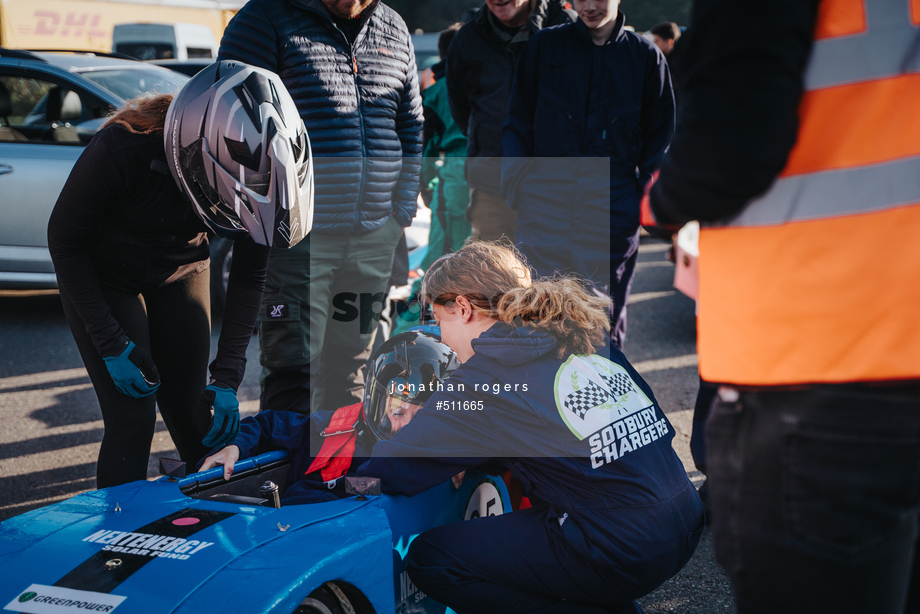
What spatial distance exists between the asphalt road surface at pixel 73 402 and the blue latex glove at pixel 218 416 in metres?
1.02

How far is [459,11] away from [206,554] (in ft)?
94.3

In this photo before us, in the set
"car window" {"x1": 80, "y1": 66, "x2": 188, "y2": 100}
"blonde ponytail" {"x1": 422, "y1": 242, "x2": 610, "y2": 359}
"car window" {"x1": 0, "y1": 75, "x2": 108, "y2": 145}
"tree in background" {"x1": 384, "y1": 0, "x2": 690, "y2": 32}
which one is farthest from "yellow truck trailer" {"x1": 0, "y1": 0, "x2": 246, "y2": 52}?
"tree in background" {"x1": 384, "y1": 0, "x2": 690, "y2": 32}

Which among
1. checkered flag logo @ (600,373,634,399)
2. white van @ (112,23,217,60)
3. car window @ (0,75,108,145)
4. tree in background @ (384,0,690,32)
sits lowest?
checkered flag logo @ (600,373,634,399)

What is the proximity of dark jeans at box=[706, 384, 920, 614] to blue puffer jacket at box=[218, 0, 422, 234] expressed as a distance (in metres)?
2.09

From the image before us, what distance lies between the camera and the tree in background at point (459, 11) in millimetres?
26016

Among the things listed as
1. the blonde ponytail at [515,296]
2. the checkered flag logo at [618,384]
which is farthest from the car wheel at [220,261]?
the checkered flag logo at [618,384]

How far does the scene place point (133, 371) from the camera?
2014mm

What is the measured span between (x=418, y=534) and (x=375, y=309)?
1.40 m

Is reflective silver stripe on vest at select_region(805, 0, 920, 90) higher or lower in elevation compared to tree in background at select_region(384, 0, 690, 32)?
lower

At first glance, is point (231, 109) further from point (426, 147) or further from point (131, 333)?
point (426, 147)

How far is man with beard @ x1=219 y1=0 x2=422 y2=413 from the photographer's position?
2.68m

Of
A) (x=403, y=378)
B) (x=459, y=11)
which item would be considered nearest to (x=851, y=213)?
(x=403, y=378)

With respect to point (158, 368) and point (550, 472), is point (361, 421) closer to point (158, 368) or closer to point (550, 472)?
point (158, 368)

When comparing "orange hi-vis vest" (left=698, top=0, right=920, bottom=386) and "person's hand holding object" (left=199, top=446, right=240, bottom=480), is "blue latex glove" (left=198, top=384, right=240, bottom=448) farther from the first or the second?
"orange hi-vis vest" (left=698, top=0, right=920, bottom=386)
